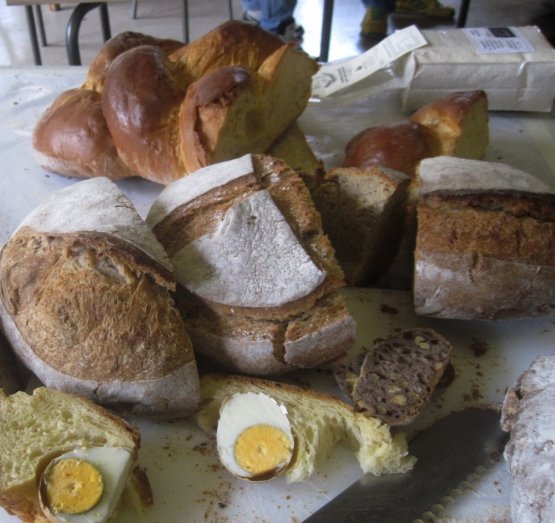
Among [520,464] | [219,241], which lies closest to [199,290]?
[219,241]

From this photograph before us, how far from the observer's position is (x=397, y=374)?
3.61ft

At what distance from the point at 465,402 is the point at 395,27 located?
4270mm

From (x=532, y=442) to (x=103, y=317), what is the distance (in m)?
0.72

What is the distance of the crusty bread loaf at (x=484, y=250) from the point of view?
1137 millimetres

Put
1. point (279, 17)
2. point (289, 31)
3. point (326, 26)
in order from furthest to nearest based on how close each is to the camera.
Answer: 1. point (289, 31)
2. point (279, 17)
3. point (326, 26)

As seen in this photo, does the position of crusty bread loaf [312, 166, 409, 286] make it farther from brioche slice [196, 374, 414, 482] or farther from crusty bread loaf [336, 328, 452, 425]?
brioche slice [196, 374, 414, 482]

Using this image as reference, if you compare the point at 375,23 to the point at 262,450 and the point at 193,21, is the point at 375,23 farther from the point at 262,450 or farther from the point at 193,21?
the point at 262,450

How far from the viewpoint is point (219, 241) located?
1109 millimetres

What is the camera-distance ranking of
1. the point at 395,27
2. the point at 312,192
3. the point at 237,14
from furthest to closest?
the point at 237,14, the point at 395,27, the point at 312,192

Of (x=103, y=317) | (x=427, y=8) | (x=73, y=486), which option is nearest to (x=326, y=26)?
(x=103, y=317)

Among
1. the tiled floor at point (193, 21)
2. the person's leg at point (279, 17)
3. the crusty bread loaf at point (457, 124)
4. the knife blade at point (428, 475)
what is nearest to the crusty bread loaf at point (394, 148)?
the crusty bread loaf at point (457, 124)

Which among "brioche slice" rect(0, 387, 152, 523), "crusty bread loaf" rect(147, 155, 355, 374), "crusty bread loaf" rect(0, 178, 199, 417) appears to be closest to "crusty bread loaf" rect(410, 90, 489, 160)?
"crusty bread loaf" rect(147, 155, 355, 374)

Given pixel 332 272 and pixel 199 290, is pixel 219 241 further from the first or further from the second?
pixel 332 272

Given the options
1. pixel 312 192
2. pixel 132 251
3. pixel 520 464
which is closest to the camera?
pixel 520 464
